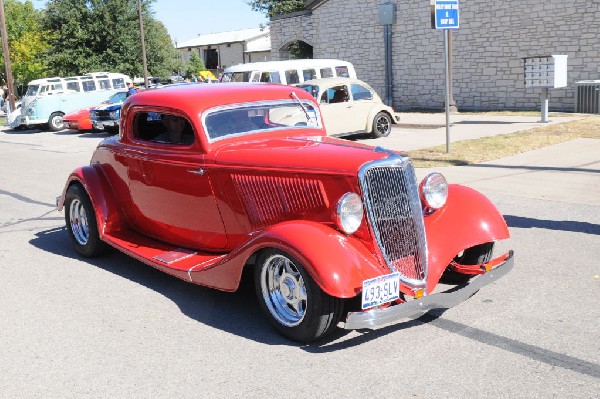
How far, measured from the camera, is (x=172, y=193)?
5.53 metres

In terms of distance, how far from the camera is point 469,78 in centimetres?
2248

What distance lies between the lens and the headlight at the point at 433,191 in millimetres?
4840

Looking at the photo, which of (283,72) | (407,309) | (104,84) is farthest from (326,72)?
(407,309)

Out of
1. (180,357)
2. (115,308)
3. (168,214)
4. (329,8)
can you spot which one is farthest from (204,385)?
(329,8)

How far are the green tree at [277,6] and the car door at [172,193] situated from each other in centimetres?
3648

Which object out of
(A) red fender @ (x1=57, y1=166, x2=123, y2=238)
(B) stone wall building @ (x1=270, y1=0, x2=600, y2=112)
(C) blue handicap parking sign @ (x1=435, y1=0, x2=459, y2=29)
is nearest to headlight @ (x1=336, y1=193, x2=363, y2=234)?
(A) red fender @ (x1=57, y1=166, x2=123, y2=238)

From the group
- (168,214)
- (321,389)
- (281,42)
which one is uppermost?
(281,42)

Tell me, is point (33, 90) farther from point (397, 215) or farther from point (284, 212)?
point (397, 215)

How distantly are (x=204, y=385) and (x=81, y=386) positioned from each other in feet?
2.40

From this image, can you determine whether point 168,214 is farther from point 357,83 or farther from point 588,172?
point 357,83

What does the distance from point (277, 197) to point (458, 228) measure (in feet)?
4.41

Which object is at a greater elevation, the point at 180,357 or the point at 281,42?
the point at 281,42

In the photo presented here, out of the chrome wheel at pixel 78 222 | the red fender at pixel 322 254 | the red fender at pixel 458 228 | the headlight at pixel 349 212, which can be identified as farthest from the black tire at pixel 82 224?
the red fender at pixel 458 228

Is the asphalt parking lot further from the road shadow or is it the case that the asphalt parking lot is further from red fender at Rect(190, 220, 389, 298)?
red fender at Rect(190, 220, 389, 298)
